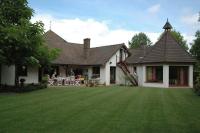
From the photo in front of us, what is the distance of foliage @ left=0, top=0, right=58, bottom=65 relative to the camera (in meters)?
19.2

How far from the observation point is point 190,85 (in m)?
30.6

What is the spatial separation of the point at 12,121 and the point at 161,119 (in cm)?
496

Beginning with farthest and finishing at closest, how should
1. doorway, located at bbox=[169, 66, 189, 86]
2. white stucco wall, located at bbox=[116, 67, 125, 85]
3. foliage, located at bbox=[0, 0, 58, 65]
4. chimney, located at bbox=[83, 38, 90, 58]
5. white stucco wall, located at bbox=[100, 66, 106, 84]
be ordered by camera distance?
chimney, located at bbox=[83, 38, 90, 58] < white stucco wall, located at bbox=[116, 67, 125, 85] < white stucco wall, located at bbox=[100, 66, 106, 84] < doorway, located at bbox=[169, 66, 189, 86] < foliage, located at bbox=[0, 0, 58, 65]

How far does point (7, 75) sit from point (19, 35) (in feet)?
29.3

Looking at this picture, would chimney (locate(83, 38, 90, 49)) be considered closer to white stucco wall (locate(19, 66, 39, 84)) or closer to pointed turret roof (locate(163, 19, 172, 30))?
pointed turret roof (locate(163, 19, 172, 30))

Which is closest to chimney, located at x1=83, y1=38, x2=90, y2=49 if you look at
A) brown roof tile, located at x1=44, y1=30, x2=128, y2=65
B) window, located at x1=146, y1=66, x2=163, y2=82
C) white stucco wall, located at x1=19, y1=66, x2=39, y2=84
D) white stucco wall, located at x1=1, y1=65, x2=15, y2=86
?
brown roof tile, located at x1=44, y1=30, x2=128, y2=65

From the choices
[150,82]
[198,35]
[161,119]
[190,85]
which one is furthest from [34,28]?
[198,35]

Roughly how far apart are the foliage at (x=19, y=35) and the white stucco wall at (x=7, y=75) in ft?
18.9

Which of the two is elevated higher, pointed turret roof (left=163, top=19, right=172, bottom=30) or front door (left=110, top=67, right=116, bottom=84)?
pointed turret roof (left=163, top=19, right=172, bottom=30)

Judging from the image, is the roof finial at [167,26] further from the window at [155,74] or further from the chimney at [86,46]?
the chimney at [86,46]

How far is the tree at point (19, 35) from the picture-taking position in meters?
19.2

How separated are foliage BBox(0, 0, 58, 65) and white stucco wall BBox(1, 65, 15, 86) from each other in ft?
18.9

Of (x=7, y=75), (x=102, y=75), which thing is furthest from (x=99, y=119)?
(x=102, y=75)

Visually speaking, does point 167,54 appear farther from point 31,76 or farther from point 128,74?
point 31,76
